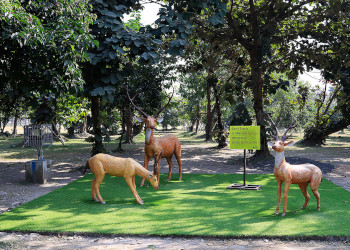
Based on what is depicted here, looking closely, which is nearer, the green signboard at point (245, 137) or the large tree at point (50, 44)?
the large tree at point (50, 44)

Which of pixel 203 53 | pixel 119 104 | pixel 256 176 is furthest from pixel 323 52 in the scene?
pixel 119 104

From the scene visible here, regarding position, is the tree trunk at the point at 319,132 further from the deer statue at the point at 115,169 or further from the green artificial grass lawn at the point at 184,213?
the deer statue at the point at 115,169

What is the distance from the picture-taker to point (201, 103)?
39.9 meters

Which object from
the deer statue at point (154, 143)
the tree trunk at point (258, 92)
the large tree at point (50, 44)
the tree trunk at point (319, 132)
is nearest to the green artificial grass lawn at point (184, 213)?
the deer statue at point (154, 143)

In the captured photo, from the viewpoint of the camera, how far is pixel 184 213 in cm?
699

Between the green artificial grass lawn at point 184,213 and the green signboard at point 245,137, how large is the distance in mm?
Result: 1237

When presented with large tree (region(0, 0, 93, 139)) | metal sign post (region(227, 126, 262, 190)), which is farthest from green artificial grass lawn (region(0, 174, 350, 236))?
large tree (region(0, 0, 93, 139))

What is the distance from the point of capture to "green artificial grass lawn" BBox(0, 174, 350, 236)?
5953 millimetres

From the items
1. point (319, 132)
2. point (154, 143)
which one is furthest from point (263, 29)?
point (319, 132)

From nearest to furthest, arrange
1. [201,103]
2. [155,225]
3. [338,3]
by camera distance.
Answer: [155,225], [338,3], [201,103]

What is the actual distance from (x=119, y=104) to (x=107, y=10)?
10.2 metres

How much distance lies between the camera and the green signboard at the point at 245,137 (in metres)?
9.41

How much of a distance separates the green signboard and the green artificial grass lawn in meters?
1.24

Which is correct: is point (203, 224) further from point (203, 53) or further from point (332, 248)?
point (203, 53)
